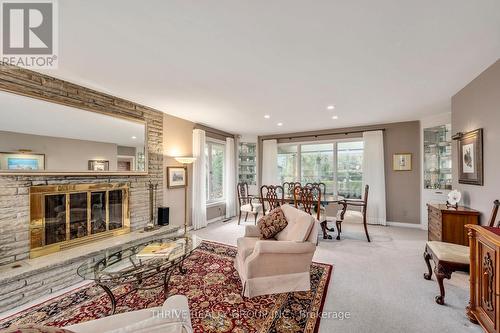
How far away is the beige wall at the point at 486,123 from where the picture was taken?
2.38m

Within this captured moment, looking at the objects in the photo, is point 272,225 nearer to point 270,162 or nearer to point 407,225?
point 270,162

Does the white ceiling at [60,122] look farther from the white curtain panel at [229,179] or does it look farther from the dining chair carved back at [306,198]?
the dining chair carved back at [306,198]

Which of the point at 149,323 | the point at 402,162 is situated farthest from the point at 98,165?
the point at 402,162

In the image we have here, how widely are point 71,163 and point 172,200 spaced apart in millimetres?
1868

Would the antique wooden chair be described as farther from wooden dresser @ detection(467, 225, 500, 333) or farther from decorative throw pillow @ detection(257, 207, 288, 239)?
decorative throw pillow @ detection(257, 207, 288, 239)

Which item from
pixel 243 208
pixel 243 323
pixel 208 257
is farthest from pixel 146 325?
pixel 243 208

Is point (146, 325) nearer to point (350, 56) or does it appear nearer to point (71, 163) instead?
point (350, 56)

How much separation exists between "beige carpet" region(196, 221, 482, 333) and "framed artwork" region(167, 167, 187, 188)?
5.46 feet

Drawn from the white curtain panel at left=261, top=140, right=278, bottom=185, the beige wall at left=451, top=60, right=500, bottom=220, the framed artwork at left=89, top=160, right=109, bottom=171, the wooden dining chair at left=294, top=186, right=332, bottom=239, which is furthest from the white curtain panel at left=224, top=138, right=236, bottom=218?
the beige wall at left=451, top=60, right=500, bottom=220

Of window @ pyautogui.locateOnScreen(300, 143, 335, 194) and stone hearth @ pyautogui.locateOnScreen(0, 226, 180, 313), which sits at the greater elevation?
window @ pyautogui.locateOnScreen(300, 143, 335, 194)

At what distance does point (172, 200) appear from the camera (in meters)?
4.36

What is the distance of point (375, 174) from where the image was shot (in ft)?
17.0

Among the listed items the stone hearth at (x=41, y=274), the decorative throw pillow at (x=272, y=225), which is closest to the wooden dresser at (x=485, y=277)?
the decorative throw pillow at (x=272, y=225)

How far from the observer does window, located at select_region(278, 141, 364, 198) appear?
18.5 feet
